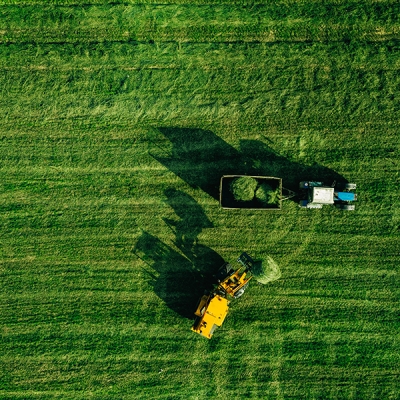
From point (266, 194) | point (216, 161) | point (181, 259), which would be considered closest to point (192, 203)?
point (216, 161)

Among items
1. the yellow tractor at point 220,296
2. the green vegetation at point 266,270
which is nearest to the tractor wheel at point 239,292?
the yellow tractor at point 220,296

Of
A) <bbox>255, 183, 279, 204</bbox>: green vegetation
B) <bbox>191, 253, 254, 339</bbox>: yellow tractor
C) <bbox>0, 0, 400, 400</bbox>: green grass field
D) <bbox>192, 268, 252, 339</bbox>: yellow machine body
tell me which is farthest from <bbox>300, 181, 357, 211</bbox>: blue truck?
<bbox>192, 268, 252, 339</bbox>: yellow machine body

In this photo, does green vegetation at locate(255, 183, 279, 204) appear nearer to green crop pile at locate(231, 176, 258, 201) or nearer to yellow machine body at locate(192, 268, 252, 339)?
green crop pile at locate(231, 176, 258, 201)

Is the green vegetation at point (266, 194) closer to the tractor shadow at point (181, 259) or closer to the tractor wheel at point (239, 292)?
the tractor shadow at point (181, 259)

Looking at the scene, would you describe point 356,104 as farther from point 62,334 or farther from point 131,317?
point 62,334

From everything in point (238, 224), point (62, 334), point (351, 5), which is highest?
point (351, 5)

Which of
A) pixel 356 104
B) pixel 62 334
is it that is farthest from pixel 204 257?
pixel 356 104
